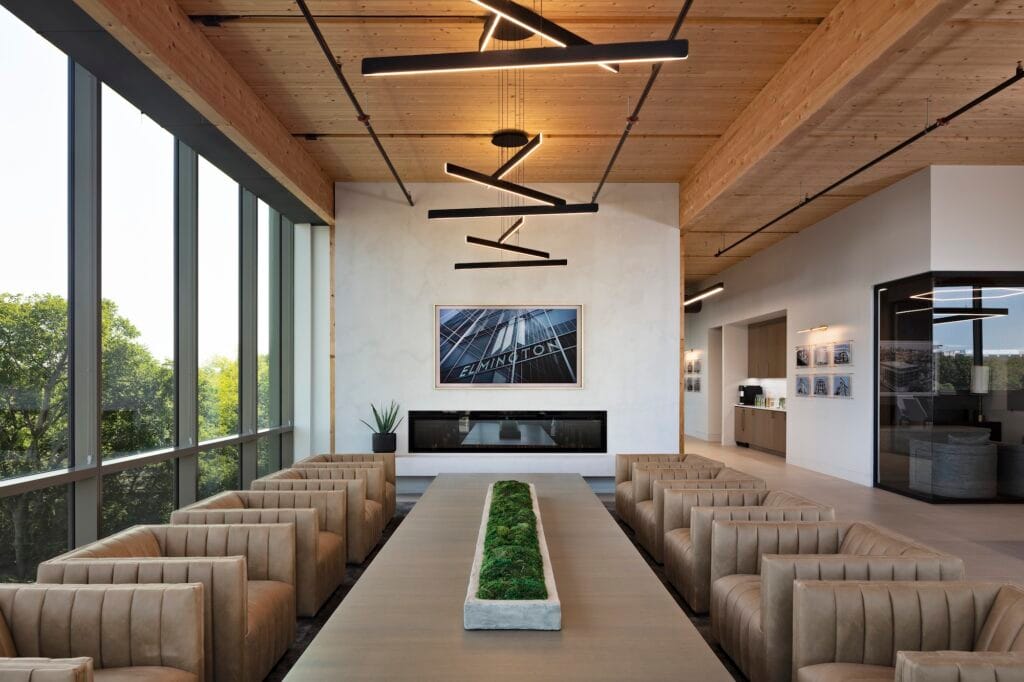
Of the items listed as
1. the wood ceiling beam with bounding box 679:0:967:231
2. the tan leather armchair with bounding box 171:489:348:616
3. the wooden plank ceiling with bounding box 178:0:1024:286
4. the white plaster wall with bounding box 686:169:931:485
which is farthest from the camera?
the white plaster wall with bounding box 686:169:931:485

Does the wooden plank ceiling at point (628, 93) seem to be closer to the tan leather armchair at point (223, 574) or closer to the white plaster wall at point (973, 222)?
the white plaster wall at point (973, 222)

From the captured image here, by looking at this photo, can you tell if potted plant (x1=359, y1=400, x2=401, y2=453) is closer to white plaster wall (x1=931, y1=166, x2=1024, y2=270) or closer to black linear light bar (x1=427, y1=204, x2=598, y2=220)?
black linear light bar (x1=427, y1=204, x2=598, y2=220)

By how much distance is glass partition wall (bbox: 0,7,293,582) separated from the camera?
13.4 ft

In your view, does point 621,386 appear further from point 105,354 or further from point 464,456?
point 105,354

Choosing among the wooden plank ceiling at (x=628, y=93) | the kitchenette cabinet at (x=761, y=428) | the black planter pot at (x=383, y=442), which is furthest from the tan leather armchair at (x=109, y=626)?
the kitchenette cabinet at (x=761, y=428)

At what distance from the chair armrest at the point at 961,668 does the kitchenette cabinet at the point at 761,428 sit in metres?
11.2

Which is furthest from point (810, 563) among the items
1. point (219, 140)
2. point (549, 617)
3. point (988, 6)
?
point (219, 140)

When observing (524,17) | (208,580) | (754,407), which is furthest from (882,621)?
(754,407)

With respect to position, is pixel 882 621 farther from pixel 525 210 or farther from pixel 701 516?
pixel 525 210

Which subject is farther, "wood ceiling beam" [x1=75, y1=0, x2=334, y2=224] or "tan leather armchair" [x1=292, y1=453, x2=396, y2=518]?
"tan leather armchair" [x1=292, y1=453, x2=396, y2=518]

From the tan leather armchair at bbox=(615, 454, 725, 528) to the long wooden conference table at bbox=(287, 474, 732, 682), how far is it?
2461 mm

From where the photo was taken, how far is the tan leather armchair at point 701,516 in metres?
3.96

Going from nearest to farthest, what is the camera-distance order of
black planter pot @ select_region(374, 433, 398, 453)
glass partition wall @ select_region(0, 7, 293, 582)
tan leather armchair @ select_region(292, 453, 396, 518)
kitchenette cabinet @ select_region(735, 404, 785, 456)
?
glass partition wall @ select_region(0, 7, 293, 582)
tan leather armchair @ select_region(292, 453, 396, 518)
black planter pot @ select_region(374, 433, 398, 453)
kitchenette cabinet @ select_region(735, 404, 785, 456)

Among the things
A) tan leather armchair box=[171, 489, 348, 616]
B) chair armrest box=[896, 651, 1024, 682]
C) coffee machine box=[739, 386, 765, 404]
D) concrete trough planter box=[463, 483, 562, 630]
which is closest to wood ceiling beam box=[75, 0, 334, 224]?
tan leather armchair box=[171, 489, 348, 616]
